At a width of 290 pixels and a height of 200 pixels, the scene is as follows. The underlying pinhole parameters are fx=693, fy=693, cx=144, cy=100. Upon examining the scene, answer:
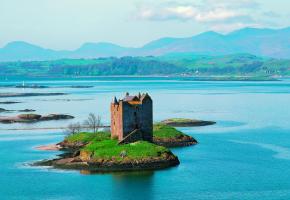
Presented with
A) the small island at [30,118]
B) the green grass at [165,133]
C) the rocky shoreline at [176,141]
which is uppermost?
the green grass at [165,133]

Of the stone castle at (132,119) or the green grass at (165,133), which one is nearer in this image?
the stone castle at (132,119)

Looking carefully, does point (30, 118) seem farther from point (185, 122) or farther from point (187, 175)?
point (187, 175)

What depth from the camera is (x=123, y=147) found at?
93750mm

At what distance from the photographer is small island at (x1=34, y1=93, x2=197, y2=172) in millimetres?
90875

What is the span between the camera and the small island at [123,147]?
90.9 m

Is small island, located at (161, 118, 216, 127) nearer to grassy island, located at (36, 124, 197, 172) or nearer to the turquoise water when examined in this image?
the turquoise water

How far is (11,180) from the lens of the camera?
276ft

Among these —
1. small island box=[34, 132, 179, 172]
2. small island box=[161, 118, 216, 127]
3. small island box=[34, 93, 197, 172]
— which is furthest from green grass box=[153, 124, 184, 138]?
small island box=[161, 118, 216, 127]

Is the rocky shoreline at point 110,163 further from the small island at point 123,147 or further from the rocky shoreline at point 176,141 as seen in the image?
the rocky shoreline at point 176,141

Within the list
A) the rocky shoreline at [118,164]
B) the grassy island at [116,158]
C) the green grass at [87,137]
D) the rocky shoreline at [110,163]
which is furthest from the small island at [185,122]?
the rocky shoreline at [118,164]

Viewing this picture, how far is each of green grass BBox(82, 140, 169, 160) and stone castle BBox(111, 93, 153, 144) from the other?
2804mm

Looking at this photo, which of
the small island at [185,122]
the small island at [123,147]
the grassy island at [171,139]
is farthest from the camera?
the small island at [185,122]

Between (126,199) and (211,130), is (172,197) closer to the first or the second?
(126,199)

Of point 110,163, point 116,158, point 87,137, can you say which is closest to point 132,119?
point 116,158
